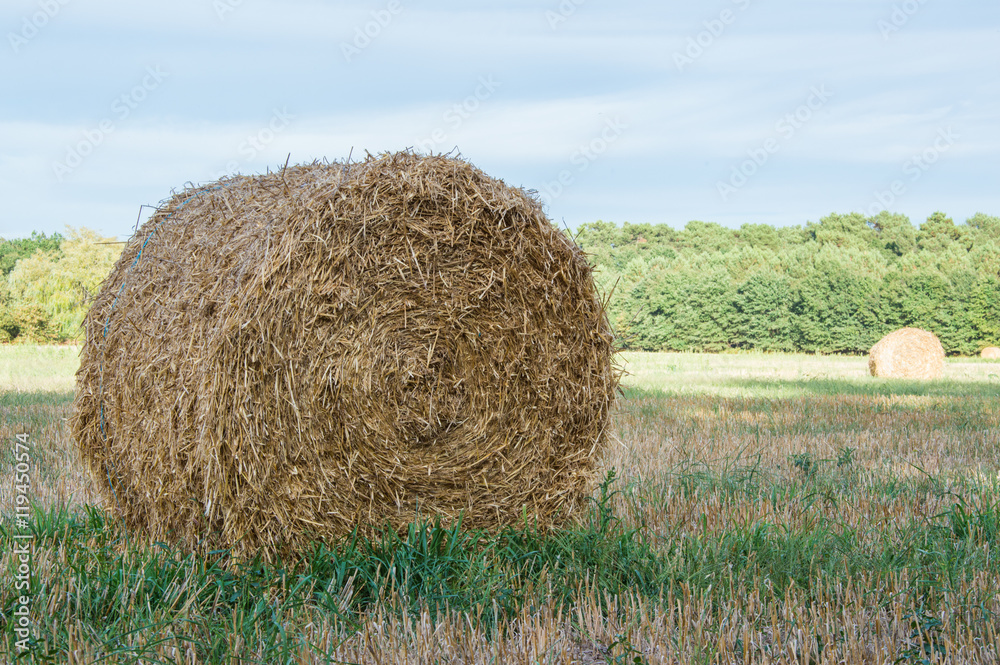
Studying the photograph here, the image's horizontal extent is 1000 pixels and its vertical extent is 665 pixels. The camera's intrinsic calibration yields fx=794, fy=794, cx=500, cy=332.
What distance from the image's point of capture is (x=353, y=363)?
411 cm

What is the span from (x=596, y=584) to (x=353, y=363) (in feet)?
5.35

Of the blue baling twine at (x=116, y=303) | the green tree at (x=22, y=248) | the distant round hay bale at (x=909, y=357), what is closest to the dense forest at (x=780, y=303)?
the green tree at (x=22, y=248)

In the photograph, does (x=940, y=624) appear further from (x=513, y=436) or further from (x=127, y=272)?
(x=127, y=272)

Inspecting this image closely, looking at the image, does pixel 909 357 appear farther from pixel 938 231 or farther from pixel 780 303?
pixel 938 231

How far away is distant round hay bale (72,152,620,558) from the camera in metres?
3.94

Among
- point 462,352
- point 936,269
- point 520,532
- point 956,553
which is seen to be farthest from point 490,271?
point 936,269

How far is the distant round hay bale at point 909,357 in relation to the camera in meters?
20.0

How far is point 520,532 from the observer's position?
15.0 ft

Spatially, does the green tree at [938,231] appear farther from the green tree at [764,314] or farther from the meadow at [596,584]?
the meadow at [596,584]

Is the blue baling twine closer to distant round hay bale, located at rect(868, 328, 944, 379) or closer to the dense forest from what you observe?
distant round hay bale, located at rect(868, 328, 944, 379)

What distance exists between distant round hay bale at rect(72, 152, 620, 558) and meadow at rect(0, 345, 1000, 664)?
0.81ft

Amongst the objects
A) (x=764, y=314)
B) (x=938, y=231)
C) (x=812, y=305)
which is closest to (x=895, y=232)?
(x=938, y=231)

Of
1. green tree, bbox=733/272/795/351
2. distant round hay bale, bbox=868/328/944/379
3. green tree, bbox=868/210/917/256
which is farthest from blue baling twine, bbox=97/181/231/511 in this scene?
green tree, bbox=868/210/917/256

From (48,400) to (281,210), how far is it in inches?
359
